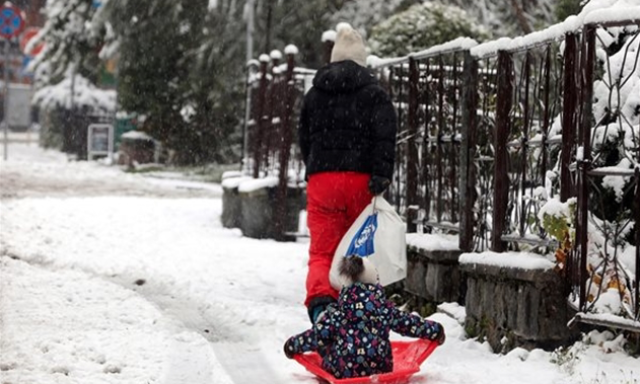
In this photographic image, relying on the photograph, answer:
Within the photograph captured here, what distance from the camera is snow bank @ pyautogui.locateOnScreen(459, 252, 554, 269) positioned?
623cm

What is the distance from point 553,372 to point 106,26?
76.2 feet

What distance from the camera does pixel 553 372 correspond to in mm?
5801

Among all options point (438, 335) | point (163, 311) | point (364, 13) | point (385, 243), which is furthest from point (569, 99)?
point (364, 13)

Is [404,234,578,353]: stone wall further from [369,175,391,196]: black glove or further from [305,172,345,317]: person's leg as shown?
[305,172,345,317]: person's leg

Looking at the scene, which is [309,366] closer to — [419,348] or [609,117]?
[419,348]

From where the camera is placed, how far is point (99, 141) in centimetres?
3047

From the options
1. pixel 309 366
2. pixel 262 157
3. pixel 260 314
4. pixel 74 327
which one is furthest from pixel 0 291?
pixel 262 157

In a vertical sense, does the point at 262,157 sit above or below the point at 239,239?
above

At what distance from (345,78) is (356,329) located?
6.39 feet

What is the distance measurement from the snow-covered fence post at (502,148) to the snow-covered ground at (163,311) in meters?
0.71

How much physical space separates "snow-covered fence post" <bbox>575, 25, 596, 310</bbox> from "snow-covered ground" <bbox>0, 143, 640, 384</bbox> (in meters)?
0.55

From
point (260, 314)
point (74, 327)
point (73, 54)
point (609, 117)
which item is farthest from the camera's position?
point (73, 54)

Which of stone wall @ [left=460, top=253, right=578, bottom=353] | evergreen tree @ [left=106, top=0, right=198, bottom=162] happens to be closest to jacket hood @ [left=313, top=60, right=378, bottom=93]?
stone wall @ [left=460, top=253, right=578, bottom=353]

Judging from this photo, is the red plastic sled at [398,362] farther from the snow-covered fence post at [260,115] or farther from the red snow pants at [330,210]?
the snow-covered fence post at [260,115]
